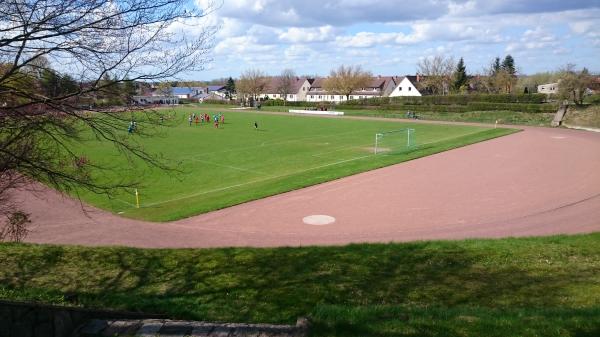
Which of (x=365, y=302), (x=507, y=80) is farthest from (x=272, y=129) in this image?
(x=507, y=80)

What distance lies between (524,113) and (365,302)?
65328mm

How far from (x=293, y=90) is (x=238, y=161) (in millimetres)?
115271

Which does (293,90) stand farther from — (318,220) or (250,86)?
(318,220)

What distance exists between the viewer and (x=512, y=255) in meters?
11.7

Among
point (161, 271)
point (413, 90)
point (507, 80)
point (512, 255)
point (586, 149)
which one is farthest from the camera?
point (413, 90)

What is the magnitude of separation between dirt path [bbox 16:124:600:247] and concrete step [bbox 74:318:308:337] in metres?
7.12

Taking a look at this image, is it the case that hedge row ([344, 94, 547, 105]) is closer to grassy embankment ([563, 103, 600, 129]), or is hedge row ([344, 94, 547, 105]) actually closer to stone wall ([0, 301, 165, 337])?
grassy embankment ([563, 103, 600, 129])

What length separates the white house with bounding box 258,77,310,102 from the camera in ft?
473

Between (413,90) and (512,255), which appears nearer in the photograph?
(512,255)

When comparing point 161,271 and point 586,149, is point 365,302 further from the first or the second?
point 586,149

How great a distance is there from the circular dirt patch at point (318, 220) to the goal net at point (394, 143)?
16.7m

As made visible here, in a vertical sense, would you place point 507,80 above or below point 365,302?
above

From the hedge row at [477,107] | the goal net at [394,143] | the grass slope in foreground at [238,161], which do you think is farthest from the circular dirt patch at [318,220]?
the hedge row at [477,107]

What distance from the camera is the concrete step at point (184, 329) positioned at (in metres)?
5.96
